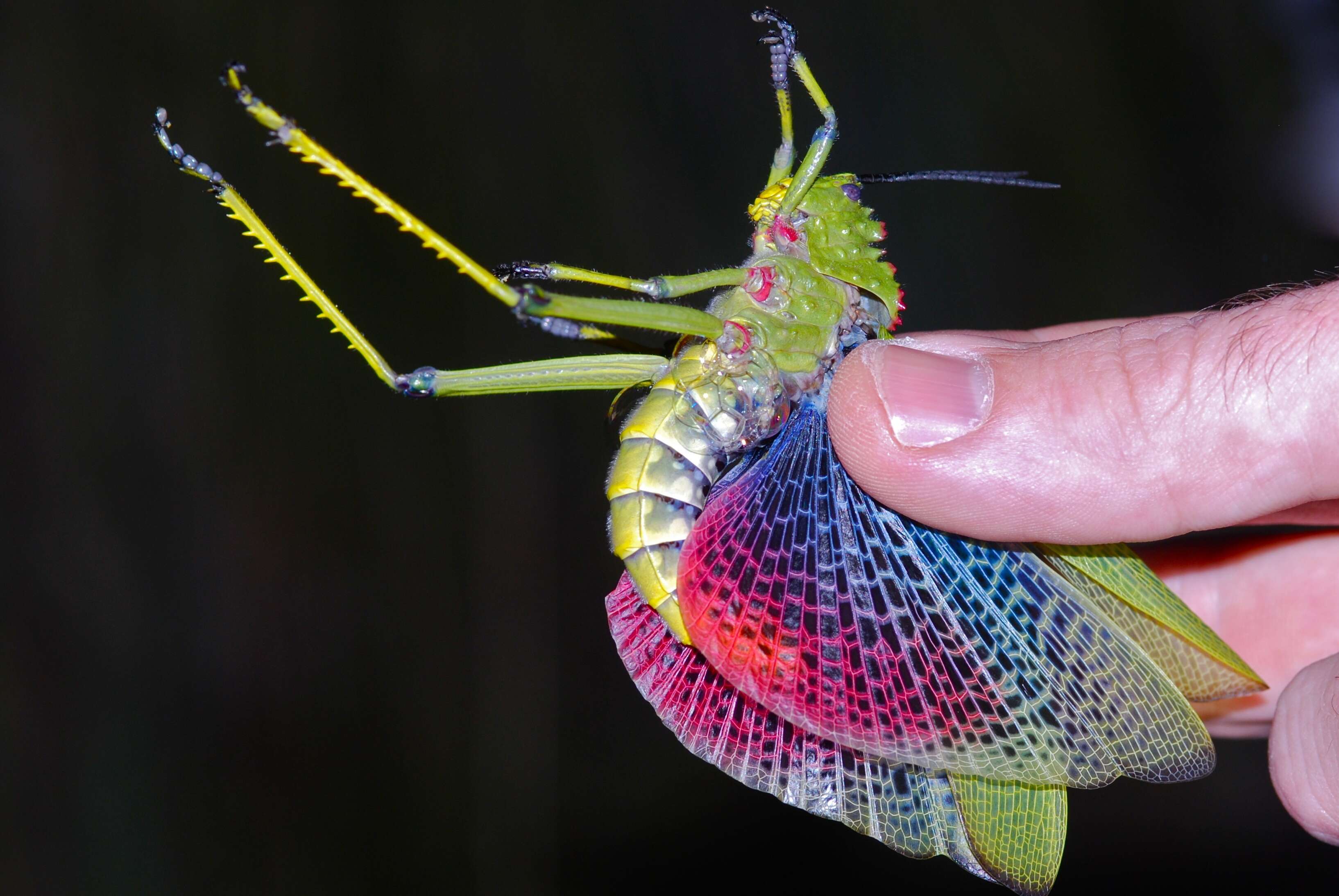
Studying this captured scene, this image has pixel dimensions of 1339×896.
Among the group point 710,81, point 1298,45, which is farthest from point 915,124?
point 1298,45

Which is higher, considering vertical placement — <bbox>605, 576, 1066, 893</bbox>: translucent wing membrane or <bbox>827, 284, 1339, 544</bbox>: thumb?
<bbox>827, 284, 1339, 544</bbox>: thumb

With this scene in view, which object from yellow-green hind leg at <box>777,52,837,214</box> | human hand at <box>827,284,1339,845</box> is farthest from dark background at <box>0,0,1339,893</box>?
yellow-green hind leg at <box>777,52,837,214</box>

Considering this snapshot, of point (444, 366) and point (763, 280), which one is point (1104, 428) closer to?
point (763, 280)

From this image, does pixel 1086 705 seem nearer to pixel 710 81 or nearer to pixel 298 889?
pixel 298 889

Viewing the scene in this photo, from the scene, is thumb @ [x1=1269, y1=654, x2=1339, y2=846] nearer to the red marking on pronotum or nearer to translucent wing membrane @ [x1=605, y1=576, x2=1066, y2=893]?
translucent wing membrane @ [x1=605, y1=576, x2=1066, y2=893]

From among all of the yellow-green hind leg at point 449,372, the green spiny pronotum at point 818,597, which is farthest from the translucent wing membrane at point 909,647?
the yellow-green hind leg at point 449,372

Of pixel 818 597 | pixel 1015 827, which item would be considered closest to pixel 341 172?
pixel 818 597
